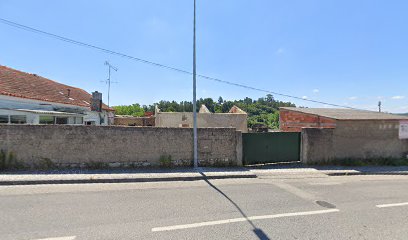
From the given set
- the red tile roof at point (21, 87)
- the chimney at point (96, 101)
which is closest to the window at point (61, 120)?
the red tile roof at point (21, 87)

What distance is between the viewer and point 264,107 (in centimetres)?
7331

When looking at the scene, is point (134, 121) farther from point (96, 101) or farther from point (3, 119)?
point (3, 119)

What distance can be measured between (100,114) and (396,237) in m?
21.5

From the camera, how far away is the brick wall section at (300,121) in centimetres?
1297

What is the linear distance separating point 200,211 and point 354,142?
Result: 10.9 m

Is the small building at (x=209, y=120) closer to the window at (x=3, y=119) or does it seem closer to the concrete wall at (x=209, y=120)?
the concrete wall at (x=209, y=120)

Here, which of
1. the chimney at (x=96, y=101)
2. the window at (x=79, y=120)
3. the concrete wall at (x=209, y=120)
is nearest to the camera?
the window at (x=79, y=120)

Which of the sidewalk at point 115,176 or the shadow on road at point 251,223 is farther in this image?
the sidewalk at point 115,176

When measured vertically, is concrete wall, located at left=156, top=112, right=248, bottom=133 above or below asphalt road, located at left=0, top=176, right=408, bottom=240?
above

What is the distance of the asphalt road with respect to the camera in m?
4.07

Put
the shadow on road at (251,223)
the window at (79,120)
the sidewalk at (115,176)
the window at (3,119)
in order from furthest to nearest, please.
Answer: the window at (79,120) → the window at (3,119) → the sidewalk at (115,176) → the shadow on road at (251,223)

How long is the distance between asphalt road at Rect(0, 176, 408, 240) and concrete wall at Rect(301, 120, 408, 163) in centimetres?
398

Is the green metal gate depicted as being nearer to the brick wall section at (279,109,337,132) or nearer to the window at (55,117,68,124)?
the brick wall section at (279,109,337,132)

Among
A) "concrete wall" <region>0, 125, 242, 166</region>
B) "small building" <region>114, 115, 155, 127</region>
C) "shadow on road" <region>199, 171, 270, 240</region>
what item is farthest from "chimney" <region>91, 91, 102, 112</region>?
"shadow on road" <region>199, 171, 270, 240</region>
